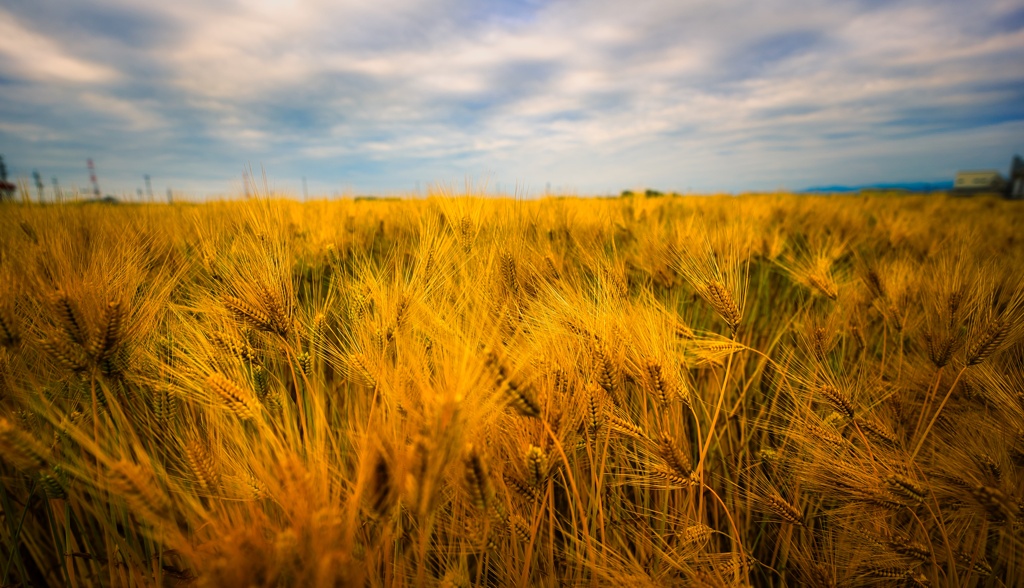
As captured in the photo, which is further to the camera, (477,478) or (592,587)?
(592,587)

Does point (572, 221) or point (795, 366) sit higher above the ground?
point (572, 221)

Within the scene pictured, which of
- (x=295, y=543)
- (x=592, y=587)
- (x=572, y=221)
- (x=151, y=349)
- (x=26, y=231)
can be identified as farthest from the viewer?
(x=572, y=221)

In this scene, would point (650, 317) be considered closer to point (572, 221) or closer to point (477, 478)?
point (477, 478)

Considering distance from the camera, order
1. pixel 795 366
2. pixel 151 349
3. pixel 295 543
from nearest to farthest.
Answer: pixel 295 543 < pixel 151 349 < pixel 795 366

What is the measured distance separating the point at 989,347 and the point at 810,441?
72 cm

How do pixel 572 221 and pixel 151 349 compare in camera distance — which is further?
pixel 572 221

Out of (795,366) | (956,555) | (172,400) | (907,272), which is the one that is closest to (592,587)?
(956,555)

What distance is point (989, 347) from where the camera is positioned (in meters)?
1.16

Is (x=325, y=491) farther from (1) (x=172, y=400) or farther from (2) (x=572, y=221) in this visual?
(2) (x=572, y=221)

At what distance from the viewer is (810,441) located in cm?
101

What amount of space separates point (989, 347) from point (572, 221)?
6.37 feet

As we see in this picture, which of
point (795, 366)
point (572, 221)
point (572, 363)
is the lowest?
point (795, 366)

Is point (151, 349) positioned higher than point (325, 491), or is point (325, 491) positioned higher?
point (151, 349)

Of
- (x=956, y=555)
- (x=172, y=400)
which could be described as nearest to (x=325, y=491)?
(x=172, y=400)
